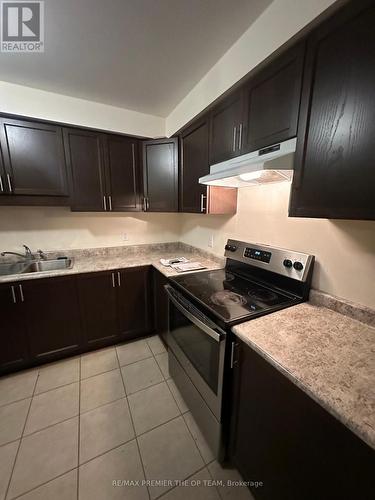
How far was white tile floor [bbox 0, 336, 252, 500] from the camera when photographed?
1.10 m

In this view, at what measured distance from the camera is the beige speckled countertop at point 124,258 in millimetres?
1874

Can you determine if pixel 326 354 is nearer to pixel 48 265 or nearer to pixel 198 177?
pixel 198 177

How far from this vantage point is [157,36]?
4.11 feet

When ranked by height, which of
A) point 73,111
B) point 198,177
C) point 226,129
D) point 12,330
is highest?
point 73,111

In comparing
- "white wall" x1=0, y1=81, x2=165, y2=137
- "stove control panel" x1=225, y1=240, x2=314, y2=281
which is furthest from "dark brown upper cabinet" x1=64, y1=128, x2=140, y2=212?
"stove control panel" x1=225, y1=240, x2=314, y2=281

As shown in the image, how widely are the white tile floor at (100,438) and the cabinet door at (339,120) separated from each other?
1.59 m

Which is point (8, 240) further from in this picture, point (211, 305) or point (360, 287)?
point (360, 287)

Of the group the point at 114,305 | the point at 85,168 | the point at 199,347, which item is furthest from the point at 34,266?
the point at 199,347

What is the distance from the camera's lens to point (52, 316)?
189cm

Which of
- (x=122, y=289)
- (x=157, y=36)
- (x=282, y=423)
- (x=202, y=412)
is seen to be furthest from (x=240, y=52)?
(x=202, y=412)

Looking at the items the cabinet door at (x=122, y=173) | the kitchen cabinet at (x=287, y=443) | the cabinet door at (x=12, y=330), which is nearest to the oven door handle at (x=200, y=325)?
the kitchen cabinet at (x=287, y=443)

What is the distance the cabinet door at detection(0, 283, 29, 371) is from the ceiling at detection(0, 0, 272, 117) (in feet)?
5.79

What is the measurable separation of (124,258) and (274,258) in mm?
1702

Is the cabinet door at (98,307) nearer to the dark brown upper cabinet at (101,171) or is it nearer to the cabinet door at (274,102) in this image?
the dark brown upper cabinet at (101,171)
